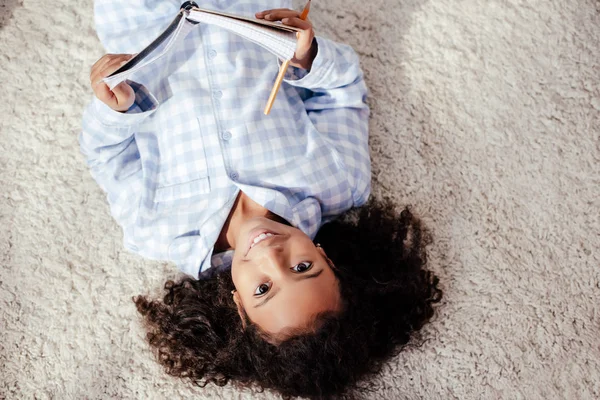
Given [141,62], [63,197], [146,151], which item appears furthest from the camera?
[63,197]

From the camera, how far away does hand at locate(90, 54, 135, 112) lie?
34.5 inches

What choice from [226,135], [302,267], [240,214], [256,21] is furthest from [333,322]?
[256,21]

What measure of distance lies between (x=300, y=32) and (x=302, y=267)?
36 cm

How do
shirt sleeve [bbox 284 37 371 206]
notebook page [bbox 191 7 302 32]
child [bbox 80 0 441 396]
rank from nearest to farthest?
1. notebook page [bbox 191 7 302 32]
2. child [bbox 80 0 441 396]
3. shirt sleeve [bbox 284 37 371 206]

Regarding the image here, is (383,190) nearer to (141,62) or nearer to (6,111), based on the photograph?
(141,62)

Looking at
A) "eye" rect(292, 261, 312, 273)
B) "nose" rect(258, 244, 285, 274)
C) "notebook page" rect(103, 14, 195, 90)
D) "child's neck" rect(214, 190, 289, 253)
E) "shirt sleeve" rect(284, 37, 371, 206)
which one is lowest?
"child's neck" rect(214, 190, 289, 253)

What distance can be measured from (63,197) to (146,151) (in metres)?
0.24

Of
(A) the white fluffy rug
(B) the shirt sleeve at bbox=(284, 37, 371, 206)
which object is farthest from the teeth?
(A) the white fluffy rug

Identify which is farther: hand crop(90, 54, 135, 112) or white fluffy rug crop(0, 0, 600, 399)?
white fluffy rug crop(0, 0, 600, 399)

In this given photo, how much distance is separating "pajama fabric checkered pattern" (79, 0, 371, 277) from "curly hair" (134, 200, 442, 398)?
0.28 feet

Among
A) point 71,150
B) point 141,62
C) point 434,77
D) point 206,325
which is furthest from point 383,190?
point 71,150

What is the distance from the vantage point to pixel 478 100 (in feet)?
3.69

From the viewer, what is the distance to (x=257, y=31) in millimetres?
776

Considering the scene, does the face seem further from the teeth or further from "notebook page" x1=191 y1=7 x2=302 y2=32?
"notebook page" x1=191 y1=7 x2=302 y2=32
